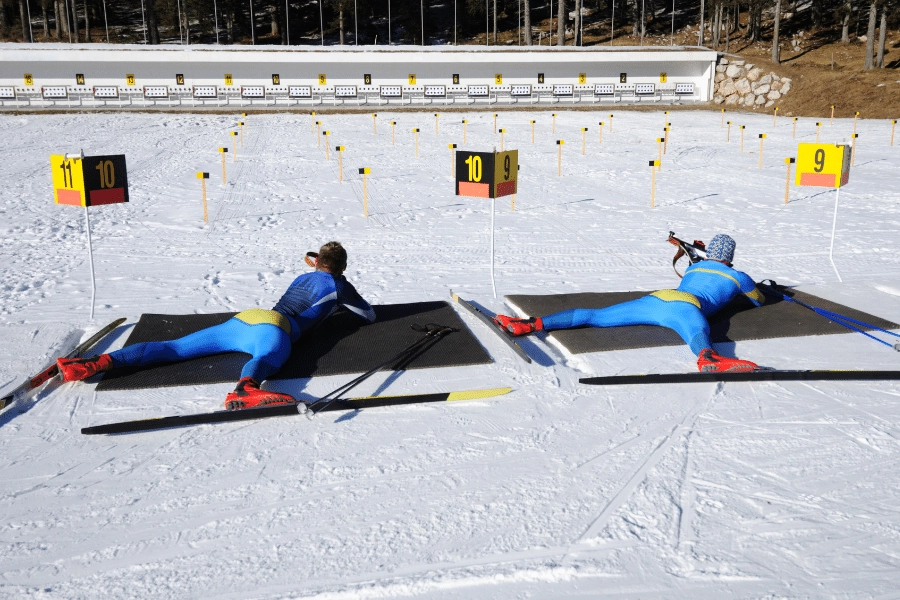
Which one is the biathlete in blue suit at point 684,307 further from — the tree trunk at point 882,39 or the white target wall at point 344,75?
the tree trunk at point 882,39

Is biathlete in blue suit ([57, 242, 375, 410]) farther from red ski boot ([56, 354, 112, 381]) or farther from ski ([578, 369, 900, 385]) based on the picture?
ski ([578, 369, 900, 385])

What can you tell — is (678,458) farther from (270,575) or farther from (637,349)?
(270,575)

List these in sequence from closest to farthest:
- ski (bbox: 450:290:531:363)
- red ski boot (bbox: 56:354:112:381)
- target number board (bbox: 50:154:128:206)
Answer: red ski boot (bbox: 56:354:112:381)
ski (bbox: 450:290:531:363)
target number board (bbox: 50:154:128:206)

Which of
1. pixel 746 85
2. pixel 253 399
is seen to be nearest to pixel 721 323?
pixel 253 399

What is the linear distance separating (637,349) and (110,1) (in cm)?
6426

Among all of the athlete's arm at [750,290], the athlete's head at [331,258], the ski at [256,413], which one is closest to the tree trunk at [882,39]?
the athlete's arm at [750,290]

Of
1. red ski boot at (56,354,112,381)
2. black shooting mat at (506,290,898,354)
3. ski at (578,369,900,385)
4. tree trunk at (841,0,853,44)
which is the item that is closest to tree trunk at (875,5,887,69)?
tree trunk at (841,0,853,44)

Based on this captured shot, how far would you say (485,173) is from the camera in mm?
7195

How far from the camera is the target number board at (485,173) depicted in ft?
23.5

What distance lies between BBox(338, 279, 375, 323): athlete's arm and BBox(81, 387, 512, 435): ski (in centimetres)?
119

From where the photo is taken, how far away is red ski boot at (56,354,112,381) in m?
4.80

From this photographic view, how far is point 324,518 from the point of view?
3404 mm

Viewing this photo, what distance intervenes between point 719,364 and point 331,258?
269cm

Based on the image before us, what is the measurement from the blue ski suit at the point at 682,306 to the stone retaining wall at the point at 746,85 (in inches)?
1161
